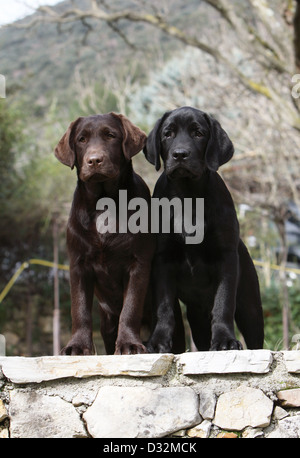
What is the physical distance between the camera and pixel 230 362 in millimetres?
3111

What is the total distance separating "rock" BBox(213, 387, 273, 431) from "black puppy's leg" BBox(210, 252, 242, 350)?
30 centimetres

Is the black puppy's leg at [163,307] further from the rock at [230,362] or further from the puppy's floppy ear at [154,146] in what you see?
the puppy's floppy ear at [154,146]

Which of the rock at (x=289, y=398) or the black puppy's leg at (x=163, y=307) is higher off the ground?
the black puppy's leg at (x=163, y=307)

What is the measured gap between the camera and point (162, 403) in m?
3.08

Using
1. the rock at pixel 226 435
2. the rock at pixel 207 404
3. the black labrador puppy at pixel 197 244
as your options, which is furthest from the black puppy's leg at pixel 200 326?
the rock at pixel 226 435

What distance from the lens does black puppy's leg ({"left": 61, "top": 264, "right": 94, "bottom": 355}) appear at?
3.39 meters

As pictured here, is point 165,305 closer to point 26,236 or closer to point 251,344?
point 251,344

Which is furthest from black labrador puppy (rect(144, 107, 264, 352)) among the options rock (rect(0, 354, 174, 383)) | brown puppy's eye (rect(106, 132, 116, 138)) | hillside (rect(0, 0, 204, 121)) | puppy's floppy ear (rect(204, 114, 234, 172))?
hillside (rect(0, 0, 204, 121))

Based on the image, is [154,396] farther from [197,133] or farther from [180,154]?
[197,133]

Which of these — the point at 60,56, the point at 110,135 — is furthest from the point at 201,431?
the point at 60,56

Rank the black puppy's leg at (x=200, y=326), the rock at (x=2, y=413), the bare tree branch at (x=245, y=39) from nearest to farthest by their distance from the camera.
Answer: the rock at (x=2, y=413), the black puppy's leg at (x=200, y=326), the bare tree branch at (x=245, y=39)

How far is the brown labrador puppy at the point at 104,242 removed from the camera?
344 cm

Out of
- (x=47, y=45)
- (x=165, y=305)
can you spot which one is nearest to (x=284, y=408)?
(x=165, y=305)

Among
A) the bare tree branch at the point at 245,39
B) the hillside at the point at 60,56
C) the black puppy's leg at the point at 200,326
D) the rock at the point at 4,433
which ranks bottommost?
the rock at the point at 4,433
